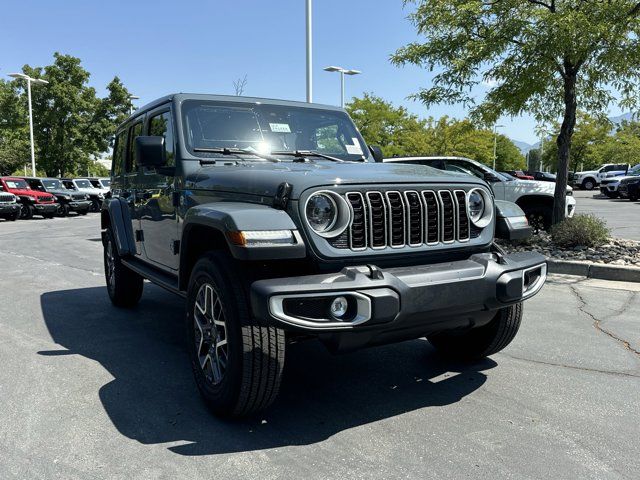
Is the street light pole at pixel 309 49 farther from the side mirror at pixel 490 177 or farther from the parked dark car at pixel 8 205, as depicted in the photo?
the parked dark car at pixel 8 205

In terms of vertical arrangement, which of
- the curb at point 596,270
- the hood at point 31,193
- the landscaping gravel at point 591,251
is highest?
the hood at point 31,193

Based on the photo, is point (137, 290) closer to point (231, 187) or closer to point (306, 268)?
point (231, 187)

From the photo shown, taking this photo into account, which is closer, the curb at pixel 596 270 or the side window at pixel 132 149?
the side window at pixel 132 149

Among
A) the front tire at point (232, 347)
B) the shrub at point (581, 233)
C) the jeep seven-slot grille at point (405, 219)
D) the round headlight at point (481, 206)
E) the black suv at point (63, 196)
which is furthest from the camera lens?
the black suv at point (63, 196)

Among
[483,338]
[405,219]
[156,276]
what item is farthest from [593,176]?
[405,219]

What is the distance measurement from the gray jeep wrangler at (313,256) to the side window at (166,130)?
67 mm

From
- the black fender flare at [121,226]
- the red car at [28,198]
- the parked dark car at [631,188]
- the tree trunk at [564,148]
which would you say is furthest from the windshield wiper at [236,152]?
the parked dark car at [631,188]

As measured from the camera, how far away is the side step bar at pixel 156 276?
4133mm

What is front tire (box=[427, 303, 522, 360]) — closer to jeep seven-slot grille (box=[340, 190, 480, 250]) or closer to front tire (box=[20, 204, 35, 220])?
jeep seven-slot grille (box=[340, 190, 480, 250])

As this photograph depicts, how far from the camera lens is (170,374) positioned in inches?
160

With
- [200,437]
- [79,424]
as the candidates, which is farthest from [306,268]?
[79,424]

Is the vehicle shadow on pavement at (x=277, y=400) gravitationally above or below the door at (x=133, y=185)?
below

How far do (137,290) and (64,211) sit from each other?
2152cm

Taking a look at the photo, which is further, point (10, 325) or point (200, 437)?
point (10, 325)
